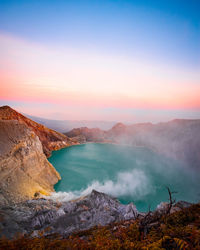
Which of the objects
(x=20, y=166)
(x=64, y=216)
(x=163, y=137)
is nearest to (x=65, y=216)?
(x=64, y=216)

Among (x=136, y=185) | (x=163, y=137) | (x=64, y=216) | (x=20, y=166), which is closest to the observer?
(x=64, y=216)

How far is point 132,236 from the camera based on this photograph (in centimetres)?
343

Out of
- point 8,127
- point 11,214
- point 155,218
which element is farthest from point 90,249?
point 8,127

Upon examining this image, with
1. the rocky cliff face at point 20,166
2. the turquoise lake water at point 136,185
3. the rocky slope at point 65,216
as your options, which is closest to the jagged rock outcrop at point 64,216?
the rocky slope at point 65,216

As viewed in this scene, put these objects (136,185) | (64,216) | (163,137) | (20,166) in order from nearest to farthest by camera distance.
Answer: (64,216), (20,166), (136,185), (163,137)

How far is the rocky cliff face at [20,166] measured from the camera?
14.1 metres

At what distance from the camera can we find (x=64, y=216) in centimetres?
1057

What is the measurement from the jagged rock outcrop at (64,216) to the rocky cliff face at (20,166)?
2372 mm

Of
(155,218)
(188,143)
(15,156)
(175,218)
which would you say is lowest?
(188,143)

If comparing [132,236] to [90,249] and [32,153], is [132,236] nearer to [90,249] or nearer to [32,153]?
[90,249]

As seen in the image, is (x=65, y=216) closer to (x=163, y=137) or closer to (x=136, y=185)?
(x=136, y=185)

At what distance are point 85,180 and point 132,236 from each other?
2443cm

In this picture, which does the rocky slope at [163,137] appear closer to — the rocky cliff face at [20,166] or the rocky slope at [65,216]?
the rocky slope at [65,216]

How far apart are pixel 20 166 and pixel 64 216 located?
9.94 metres
